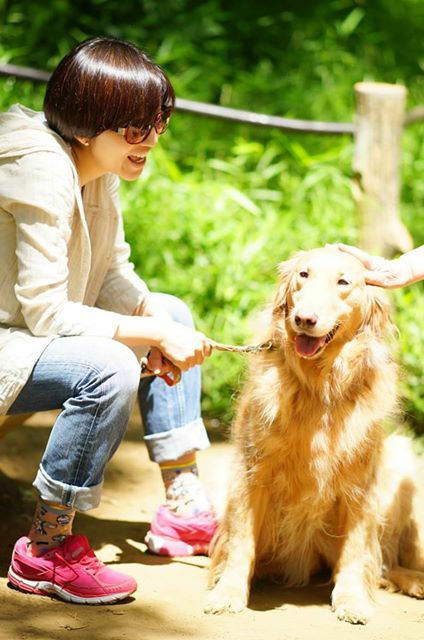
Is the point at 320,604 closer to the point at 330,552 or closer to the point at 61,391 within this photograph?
the point at 330,552

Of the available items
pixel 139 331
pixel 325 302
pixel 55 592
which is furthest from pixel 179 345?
pixel 55 592

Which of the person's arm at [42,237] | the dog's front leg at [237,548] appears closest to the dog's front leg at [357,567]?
the dog's front leg at [237,548]

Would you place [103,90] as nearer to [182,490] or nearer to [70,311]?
[70,311]

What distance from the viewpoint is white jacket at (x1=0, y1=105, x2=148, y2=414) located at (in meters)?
2.61

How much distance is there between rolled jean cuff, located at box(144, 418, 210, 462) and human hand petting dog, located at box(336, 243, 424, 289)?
837 mm

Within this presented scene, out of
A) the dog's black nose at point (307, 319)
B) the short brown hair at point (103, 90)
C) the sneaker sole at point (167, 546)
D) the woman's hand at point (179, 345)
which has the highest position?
the short brown hair at point (103, 90)

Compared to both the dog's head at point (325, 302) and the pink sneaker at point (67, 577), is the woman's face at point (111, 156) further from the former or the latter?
the pink sneaker at point (67, 577)

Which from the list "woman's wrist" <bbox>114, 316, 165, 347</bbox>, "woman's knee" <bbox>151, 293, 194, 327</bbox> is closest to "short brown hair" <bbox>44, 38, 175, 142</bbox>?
"woman's wrist" <bbox>114, 316, 165, 347</bbox>

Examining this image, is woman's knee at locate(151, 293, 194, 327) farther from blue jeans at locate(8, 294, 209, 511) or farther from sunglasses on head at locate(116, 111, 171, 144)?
sunglasses on head at locate(116, 111, 171, 144)

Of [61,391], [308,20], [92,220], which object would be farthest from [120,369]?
[308,20]

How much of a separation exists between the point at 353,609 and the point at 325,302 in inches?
35.0

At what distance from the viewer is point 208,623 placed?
266cm

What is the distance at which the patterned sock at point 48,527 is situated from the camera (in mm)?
2746

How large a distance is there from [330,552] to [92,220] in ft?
4.24
